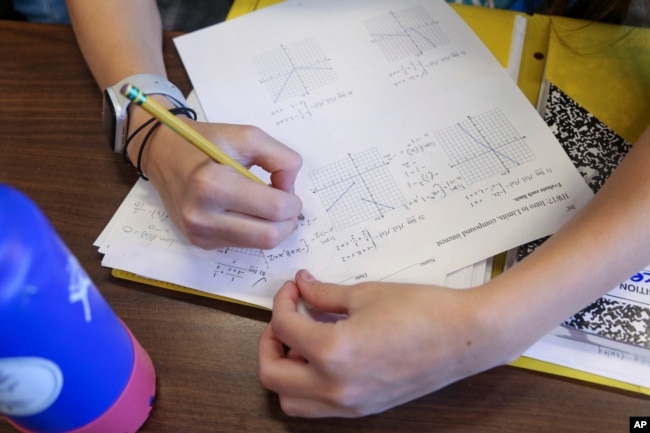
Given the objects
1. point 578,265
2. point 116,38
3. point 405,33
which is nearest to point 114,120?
point 116,38

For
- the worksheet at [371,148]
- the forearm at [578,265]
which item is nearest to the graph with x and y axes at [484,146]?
the worksheet at [371,148]

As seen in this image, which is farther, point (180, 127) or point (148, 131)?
point (148, 131)

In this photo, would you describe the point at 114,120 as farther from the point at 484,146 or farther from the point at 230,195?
the point at 484,146

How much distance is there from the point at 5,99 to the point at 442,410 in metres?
0.66

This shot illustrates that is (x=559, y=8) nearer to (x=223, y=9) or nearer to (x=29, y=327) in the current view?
(x=223, y=9)

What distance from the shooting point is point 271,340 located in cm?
52

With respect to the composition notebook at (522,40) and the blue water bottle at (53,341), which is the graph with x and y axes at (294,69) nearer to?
the composition notebook at (522,40)

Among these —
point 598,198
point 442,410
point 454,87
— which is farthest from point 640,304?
point 454,87

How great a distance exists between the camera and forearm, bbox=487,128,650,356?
Result: 0.49 meters

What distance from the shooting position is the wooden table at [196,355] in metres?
0.51

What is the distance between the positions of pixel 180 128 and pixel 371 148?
0.83 ft

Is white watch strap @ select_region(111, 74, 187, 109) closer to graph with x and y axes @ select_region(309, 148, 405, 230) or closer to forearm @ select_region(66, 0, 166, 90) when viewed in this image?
forearm @ select_region(66, 0, 166, 90)

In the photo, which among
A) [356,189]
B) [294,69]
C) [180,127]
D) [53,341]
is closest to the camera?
[53,341]

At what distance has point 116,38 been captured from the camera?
71 cm
